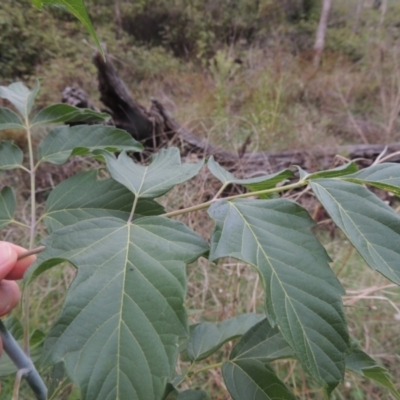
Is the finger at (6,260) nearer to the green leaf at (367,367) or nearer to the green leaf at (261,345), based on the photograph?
the green leaf at (261,345)

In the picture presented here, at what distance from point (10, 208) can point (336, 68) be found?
5642 mm

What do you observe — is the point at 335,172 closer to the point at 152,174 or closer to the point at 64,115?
the point at 152,174

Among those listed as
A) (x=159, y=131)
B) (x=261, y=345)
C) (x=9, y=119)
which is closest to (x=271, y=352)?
(x=261, y=345)

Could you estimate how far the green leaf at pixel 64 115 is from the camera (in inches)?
19.9

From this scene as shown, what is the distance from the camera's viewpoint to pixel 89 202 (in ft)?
1.37

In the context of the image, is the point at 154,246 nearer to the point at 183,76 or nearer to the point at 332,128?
the point at 332,128

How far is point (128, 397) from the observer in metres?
0.24

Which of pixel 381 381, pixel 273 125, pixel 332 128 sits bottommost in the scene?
pixel 332 128

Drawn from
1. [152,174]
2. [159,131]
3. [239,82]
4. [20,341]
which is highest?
[152,174]

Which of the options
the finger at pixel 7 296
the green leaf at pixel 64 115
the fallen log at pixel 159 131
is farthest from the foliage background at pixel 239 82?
the green leaf at pixel 64 115

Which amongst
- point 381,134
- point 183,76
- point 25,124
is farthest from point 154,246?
point 183,76

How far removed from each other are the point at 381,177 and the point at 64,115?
1.42 ft

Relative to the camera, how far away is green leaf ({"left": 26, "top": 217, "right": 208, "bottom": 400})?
0.80ft

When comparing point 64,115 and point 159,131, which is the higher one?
point 64,115
